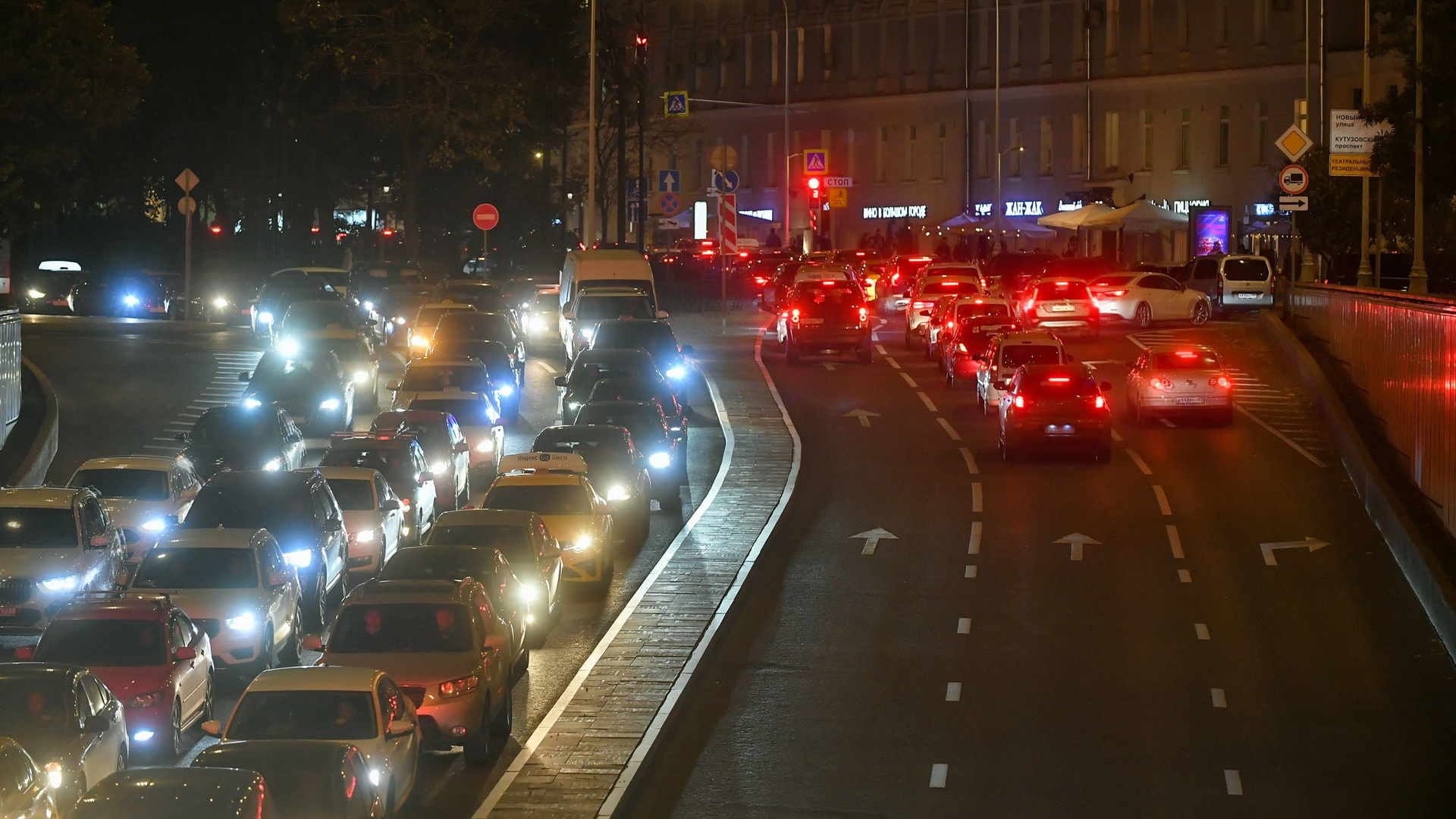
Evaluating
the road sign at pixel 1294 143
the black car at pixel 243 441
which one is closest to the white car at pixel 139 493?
the black car at pixel 243 441

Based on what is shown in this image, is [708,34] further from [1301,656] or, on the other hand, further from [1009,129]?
[1301,656]

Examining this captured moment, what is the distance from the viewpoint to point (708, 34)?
96.5 m

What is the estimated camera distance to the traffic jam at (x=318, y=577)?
1235cm

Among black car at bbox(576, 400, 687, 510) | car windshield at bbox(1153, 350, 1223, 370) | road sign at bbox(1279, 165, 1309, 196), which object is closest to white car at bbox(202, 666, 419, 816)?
black car at bbox(576, 400, 687, 510)

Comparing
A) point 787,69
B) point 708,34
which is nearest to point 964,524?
point 787,69

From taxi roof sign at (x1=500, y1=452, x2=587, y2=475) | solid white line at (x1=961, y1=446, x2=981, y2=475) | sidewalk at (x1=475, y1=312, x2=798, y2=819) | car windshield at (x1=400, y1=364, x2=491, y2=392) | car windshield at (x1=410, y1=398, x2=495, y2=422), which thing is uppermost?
car windshield at (x1=400, y1=364, x2=491, y2=392)

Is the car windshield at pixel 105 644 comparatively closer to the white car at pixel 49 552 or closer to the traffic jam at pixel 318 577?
the traffic jam at pixel 318 577

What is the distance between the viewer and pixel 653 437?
2633cm

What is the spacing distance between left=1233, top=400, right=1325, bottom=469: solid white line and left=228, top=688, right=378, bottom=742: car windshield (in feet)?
62.7

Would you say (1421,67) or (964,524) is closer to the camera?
(964,524)

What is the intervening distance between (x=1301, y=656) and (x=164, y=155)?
5550 centimetres

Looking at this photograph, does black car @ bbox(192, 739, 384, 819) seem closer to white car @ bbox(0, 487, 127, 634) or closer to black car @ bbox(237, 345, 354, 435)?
white car @ bbox(0, 487, 127, 634)

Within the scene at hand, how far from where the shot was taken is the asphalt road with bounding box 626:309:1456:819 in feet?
47.1

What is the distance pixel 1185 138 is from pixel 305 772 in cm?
6996
